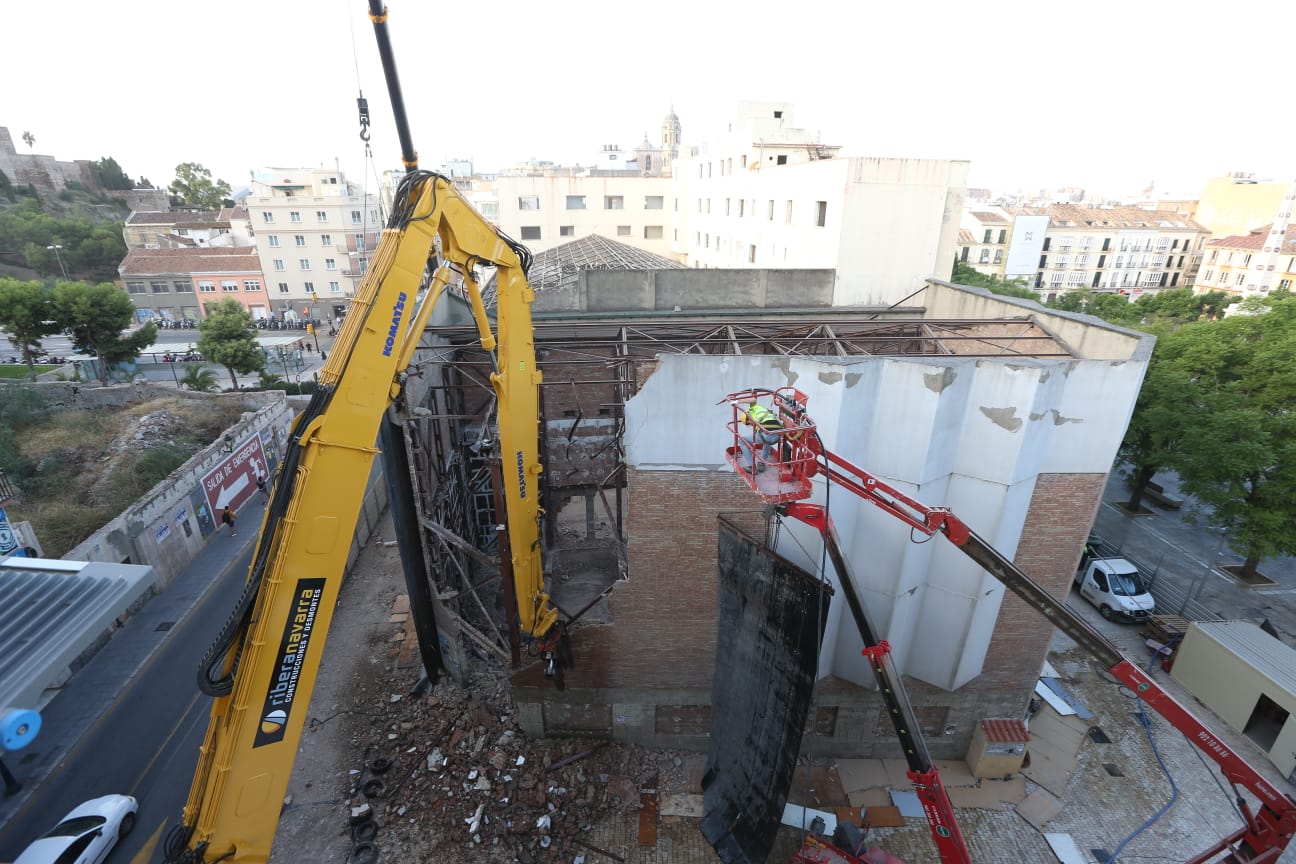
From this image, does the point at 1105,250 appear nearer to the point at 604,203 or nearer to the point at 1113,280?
the point at 1113,280

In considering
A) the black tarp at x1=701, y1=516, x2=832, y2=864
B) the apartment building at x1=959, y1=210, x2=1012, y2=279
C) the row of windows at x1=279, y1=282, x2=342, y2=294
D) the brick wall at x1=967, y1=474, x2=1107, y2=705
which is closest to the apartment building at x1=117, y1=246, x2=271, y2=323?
the row of windows at x1=279, y1=282, x2=342, y2=294

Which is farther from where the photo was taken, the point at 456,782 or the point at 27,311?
the point at 27,311

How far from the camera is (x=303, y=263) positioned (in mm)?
48531

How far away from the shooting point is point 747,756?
967 cm

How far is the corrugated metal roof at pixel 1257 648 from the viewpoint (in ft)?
39.9

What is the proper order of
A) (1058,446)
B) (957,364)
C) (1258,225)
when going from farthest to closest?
(1258,225) → (1058,446) → (957,364)

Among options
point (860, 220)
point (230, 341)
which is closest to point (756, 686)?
point (860, 220)

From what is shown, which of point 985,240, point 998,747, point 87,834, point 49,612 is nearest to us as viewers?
point 49,612

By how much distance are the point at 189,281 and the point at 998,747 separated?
5982cm

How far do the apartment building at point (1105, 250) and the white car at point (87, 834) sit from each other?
223 feet

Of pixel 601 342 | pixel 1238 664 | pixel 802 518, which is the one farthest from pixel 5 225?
pixel 1238 664

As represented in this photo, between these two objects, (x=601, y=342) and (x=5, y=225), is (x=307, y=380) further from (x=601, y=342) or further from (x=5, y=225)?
(x=5, y=225)

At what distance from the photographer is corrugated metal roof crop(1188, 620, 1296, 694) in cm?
1215

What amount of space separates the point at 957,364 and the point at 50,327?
3707 centimetres
